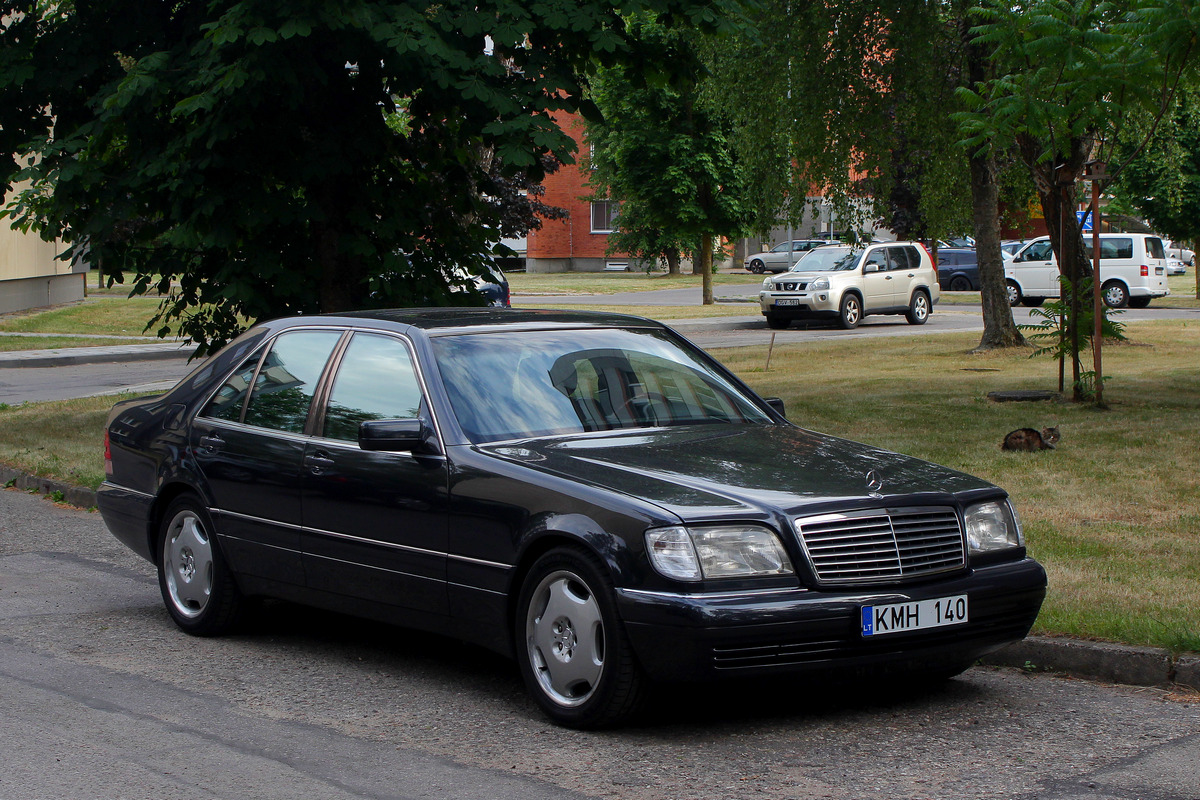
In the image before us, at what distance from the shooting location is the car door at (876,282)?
104ft

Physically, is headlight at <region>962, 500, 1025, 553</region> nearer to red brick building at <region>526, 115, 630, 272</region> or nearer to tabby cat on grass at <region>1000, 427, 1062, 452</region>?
tabby cat on grass at <region>1000, 427, 1062, 452</region>

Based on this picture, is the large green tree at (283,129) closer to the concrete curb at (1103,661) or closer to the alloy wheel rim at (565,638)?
the concrete curb at (1103,661)

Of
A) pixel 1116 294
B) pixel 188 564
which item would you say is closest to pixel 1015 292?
pixel 1116 294

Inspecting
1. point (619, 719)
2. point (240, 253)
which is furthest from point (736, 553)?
point (240, 253)

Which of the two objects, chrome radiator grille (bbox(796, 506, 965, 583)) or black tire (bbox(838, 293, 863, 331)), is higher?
black tire (bbox(838, 293, 863, 331))

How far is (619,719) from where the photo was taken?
4926 millimetres

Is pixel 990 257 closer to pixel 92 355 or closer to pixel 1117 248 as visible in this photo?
pixel 92 355

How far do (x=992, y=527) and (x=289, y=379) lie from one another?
3272 millimetres

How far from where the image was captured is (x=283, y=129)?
1269 cm

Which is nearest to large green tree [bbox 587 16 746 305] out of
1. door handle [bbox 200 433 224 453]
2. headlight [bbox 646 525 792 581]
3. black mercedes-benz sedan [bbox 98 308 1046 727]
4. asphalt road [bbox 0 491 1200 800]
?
door handle [bbox 200 433 224 453]

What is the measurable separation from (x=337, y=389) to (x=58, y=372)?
60.2ft

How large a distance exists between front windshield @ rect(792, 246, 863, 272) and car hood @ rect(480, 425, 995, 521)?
26156mm

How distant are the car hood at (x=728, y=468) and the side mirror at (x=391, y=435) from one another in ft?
0.91

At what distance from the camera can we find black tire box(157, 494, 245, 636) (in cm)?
655
